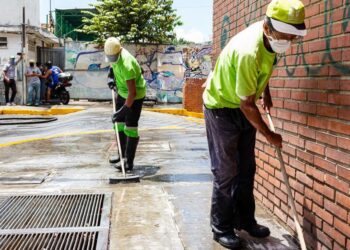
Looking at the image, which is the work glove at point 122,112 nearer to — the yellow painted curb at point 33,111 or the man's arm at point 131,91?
the man's arm at point 131,91

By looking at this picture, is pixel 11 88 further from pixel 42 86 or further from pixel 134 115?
pixel 134 115

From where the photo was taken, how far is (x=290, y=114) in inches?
138

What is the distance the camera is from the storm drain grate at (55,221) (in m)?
3.59

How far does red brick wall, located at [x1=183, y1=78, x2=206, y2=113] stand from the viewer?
1485 centimetres

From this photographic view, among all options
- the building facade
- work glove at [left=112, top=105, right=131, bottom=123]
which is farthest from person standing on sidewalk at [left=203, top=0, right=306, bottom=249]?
the building facade

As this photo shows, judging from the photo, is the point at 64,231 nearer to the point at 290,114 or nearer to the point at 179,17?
the point at 290,114

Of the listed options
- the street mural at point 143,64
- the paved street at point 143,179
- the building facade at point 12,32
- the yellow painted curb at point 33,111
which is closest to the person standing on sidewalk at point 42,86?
the building facade at point 12,32

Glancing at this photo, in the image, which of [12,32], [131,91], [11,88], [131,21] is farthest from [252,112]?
[131,21]

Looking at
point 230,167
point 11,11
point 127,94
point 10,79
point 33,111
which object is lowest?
point 33,111

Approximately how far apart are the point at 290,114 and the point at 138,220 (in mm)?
1564

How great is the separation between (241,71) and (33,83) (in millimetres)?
15775

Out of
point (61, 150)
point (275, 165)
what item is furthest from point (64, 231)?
point (61, 150)

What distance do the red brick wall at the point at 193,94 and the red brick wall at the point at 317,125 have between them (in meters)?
10.8

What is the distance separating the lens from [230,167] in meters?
3.38
